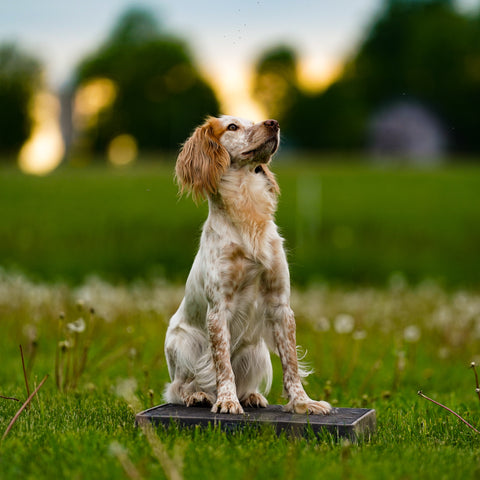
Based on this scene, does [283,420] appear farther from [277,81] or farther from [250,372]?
[277,81]

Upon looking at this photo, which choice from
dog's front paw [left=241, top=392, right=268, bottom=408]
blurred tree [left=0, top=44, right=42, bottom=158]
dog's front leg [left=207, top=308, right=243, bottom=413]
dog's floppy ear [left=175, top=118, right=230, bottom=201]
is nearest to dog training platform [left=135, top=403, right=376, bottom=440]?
dog's front leg [left=207, top=308, right=243, bottom=413]

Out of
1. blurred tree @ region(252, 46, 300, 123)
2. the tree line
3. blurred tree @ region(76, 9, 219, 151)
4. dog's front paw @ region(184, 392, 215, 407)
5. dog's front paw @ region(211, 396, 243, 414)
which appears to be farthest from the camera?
blurred tree @ region(252, 46, 300, 123)

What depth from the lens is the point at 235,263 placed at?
491 cm

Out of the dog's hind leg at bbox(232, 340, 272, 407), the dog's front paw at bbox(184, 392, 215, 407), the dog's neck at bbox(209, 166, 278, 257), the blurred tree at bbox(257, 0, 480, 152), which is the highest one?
the blurred tree at bbox(257, 0, 480, 152)

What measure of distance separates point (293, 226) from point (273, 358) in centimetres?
1416

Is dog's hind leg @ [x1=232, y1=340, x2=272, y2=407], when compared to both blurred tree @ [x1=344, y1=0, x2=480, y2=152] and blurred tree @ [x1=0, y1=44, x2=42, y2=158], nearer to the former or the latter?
blurred tree @ [x1=0, y1=44, x2=42, y2=158]

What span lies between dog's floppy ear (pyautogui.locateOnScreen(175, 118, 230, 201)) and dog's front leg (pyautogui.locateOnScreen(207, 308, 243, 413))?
0.74 meters

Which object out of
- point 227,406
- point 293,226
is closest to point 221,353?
point 227,406

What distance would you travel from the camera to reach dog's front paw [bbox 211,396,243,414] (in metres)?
4.86

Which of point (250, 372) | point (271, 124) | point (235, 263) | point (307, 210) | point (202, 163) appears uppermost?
point (307, 210)

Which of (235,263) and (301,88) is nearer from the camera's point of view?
(235,263)

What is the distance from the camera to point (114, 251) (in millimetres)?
19891

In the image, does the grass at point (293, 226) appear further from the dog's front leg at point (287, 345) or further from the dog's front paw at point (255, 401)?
the dog's front leg at point (287, 345)

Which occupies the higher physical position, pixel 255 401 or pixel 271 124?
pixel 271 124
